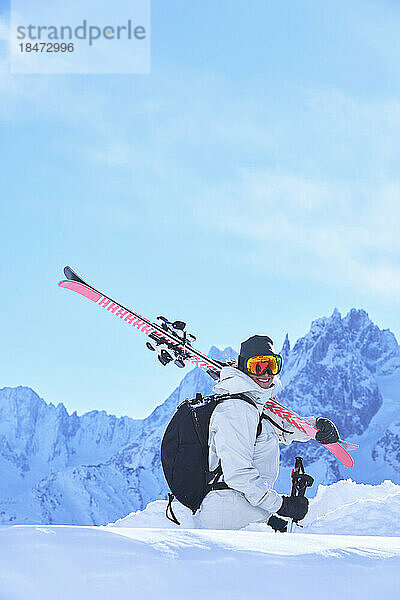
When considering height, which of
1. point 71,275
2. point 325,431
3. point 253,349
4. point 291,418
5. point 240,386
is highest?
point 71,275

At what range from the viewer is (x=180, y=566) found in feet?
8.43

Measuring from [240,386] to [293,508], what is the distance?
0.91 m

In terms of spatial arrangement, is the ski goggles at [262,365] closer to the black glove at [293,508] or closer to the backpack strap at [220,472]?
the backpack strap at [220,472]

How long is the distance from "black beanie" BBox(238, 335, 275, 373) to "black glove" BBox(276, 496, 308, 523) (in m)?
0.95

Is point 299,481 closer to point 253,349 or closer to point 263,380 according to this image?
point 263,380

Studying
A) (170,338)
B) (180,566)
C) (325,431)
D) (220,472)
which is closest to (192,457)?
(220,472)

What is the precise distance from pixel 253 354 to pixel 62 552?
2.78 metres

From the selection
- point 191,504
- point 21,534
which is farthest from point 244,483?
point 21,534

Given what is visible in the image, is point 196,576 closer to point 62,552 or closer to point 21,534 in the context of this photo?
point 62,552

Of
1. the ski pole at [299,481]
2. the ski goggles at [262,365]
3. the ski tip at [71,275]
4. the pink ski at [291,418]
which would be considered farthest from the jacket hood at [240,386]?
the ski tip at [71,275]

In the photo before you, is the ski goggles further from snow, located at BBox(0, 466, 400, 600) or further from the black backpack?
snow, located at BBox(0, 466, 400, 600)

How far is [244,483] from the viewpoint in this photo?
15.0ft

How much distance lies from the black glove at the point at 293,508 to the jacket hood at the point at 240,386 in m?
0.66

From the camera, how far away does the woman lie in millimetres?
4602
